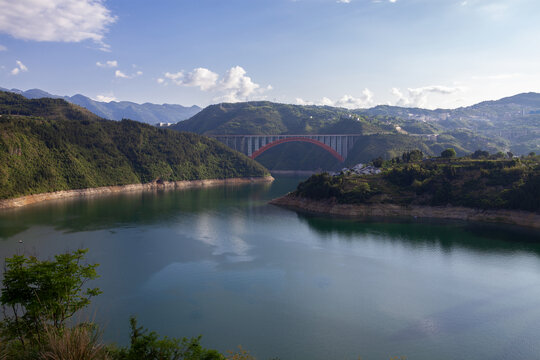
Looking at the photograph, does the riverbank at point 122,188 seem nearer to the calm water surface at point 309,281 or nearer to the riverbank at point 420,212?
the calm water surface at point 309,281

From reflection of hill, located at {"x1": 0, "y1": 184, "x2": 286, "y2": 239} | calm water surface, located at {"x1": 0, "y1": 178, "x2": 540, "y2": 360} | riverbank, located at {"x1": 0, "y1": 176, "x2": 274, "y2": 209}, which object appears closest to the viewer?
calm water surface, located at {"x1": 0, "y1": 178, "x2": 540, "y2": 360}

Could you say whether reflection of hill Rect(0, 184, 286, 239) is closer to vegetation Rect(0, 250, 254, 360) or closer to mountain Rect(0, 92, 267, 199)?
mountain Rect(0, 92, 267, 199)

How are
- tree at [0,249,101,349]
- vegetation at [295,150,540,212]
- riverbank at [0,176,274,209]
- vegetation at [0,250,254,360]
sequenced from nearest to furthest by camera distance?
vegetation at [0,250,254,360] < tree at [0,249,101,349] < vegetation at [295,150,540,212] < riverbank at [0,176,274,209]

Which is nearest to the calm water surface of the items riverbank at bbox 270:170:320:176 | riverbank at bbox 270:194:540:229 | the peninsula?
riverbank at bbox 270:194:540:229

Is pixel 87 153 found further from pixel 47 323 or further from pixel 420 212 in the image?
pixel 47 323

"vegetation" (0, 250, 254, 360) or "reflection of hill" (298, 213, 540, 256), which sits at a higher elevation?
"vegetation" (0, 250, 254, 360)

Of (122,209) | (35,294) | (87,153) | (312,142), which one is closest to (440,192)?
(122,209)

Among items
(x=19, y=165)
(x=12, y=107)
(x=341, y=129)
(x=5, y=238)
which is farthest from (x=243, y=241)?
(x=341, y=129)
